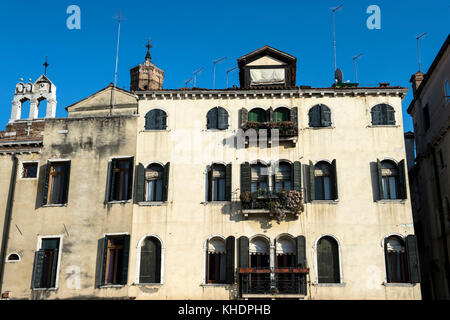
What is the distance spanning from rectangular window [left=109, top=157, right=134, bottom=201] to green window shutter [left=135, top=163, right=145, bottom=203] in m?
0.32

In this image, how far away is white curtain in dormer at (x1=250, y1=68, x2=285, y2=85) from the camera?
29058 millimetres

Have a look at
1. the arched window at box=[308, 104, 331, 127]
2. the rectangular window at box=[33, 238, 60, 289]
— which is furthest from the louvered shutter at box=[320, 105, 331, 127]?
the rectangular window at box=[33, 238, 60, 289]

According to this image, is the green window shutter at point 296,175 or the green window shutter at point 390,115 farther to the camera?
the green window shutter at point 390,115

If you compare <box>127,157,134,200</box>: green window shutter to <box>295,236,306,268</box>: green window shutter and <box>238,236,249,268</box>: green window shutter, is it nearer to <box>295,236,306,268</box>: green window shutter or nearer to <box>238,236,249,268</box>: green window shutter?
<box>238,236,249,268</box>: green window shutter

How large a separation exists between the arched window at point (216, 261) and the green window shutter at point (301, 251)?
129 inches

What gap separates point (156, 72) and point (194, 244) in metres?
16.7

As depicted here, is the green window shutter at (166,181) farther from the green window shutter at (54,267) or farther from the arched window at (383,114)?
the arched window at (383,114)

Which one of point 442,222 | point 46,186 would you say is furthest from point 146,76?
point 442,222

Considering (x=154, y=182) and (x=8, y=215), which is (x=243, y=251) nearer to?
(x=154, y=182)

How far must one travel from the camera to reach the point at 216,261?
2550 centimetres

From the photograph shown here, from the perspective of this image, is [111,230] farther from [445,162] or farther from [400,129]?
[445,162]

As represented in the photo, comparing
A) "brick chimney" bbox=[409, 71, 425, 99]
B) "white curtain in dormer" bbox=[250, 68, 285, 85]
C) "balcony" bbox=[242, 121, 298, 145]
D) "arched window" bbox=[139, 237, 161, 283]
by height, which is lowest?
"arched window" bbox=[139, 237, 161, 283]

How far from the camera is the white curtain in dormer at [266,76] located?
29.1m

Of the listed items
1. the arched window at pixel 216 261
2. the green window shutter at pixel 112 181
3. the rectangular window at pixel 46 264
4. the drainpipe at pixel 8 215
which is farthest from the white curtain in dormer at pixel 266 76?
the drainpipe at pixel 8 215
